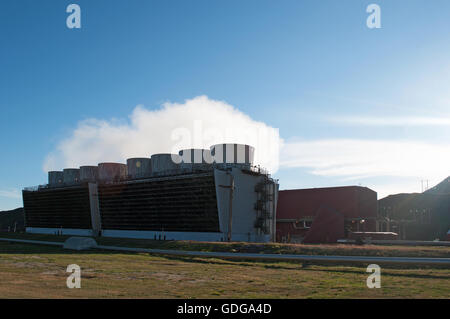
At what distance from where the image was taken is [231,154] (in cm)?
6188

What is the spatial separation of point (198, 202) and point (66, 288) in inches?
1691

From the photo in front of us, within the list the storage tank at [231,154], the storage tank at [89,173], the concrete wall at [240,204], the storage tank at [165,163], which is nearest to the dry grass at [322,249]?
the concrete wall at [240,204]

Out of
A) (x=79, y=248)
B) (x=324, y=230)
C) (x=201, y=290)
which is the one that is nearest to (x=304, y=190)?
(x=324, y=230)

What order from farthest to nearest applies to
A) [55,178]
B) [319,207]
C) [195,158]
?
1. [55,178]
2. [319,207]
3. [195,158]

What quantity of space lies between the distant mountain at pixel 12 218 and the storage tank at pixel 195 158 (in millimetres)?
116213

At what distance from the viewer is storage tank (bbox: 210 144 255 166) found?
6181cm

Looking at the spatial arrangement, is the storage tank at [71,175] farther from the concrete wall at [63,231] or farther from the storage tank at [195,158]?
the storage tank at [195,158]

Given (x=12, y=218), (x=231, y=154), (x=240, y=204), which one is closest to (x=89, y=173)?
(x=231, y=154)

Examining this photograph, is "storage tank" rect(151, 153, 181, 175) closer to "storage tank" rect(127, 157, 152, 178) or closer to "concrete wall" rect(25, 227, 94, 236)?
"storage tank" rect(127, 157, 152, 178)

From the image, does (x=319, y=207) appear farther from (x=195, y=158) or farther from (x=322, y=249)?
(x=322, y=249)

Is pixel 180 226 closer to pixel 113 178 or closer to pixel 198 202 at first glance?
pixel 198 202

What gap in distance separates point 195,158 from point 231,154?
20.7 ft

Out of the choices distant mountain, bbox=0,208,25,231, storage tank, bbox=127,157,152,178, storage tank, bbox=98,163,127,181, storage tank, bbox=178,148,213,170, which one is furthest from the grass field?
distant mountain, bbox=0,208,25,231

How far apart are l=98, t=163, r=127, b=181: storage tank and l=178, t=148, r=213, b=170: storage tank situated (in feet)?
68.9
